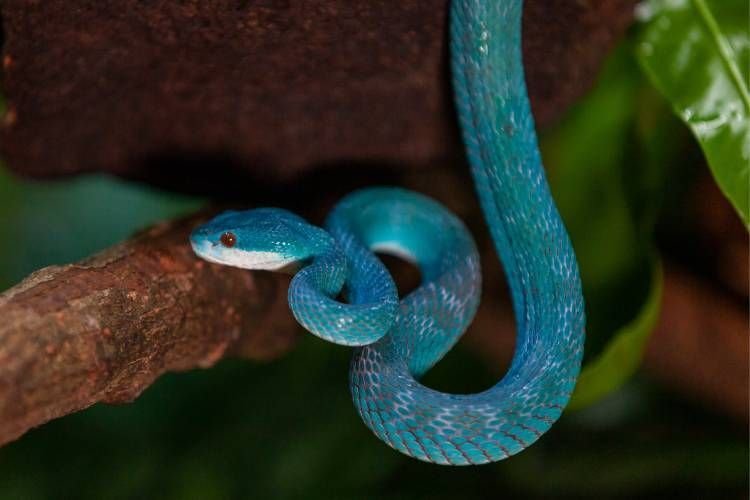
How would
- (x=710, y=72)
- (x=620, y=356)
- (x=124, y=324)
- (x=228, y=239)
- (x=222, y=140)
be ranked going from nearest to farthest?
(x=124, y=324) < (x=228, y=239) < (x=710, y=72) < (x=620, y=356) < (x=222, y=140)

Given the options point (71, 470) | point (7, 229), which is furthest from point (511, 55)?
point (7, 229)

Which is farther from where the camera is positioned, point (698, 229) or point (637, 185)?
point (698, 229)

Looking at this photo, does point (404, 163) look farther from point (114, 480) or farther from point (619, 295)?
point (114, 480)

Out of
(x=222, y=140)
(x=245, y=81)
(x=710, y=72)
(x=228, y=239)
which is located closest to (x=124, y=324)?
(x=228, y=239)

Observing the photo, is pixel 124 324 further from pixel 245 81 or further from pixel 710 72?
pixel 710 72

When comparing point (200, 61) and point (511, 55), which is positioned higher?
point (511, 55)

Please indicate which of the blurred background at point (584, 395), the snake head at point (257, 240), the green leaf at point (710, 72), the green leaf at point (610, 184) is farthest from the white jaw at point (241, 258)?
the green leaf at point (710, 72)
